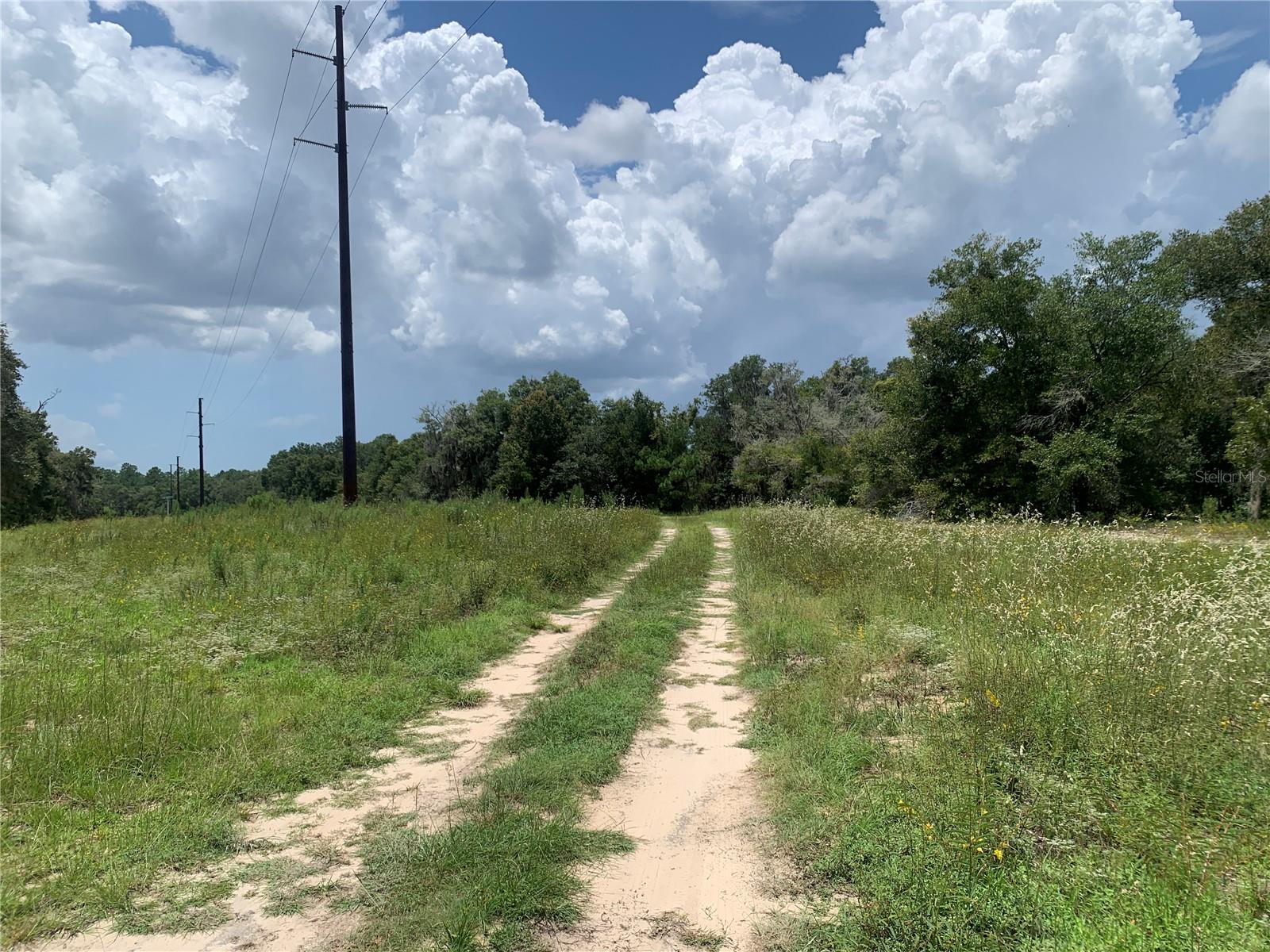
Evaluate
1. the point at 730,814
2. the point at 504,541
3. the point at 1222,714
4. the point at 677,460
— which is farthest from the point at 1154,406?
the point at 677,460

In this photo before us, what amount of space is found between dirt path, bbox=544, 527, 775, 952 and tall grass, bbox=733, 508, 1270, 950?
28 centimetres

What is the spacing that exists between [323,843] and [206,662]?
399 centimetres

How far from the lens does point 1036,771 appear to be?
12.7 feet

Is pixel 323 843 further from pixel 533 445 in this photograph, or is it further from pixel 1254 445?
pixel 533 445

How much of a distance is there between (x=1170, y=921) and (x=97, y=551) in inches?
561

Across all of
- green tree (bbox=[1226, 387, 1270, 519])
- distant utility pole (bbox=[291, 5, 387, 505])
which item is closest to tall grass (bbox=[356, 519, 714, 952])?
distant utility pole (bbox=[291, 5, 387, 505])

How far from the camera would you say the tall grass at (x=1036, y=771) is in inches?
113

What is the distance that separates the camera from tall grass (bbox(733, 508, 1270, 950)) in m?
2.86

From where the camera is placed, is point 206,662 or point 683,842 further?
point 206,662

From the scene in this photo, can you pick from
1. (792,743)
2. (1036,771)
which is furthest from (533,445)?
(1036,771)

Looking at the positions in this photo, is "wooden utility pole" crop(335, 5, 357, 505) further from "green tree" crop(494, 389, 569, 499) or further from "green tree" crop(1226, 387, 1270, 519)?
"green tree" crop(494, 389, 569, 499)

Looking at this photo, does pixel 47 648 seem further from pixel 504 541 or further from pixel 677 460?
pixel 677 460

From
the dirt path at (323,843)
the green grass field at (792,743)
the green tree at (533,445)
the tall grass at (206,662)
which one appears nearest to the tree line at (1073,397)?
the tall grass at (206,662)

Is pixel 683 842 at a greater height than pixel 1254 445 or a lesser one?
lesser
